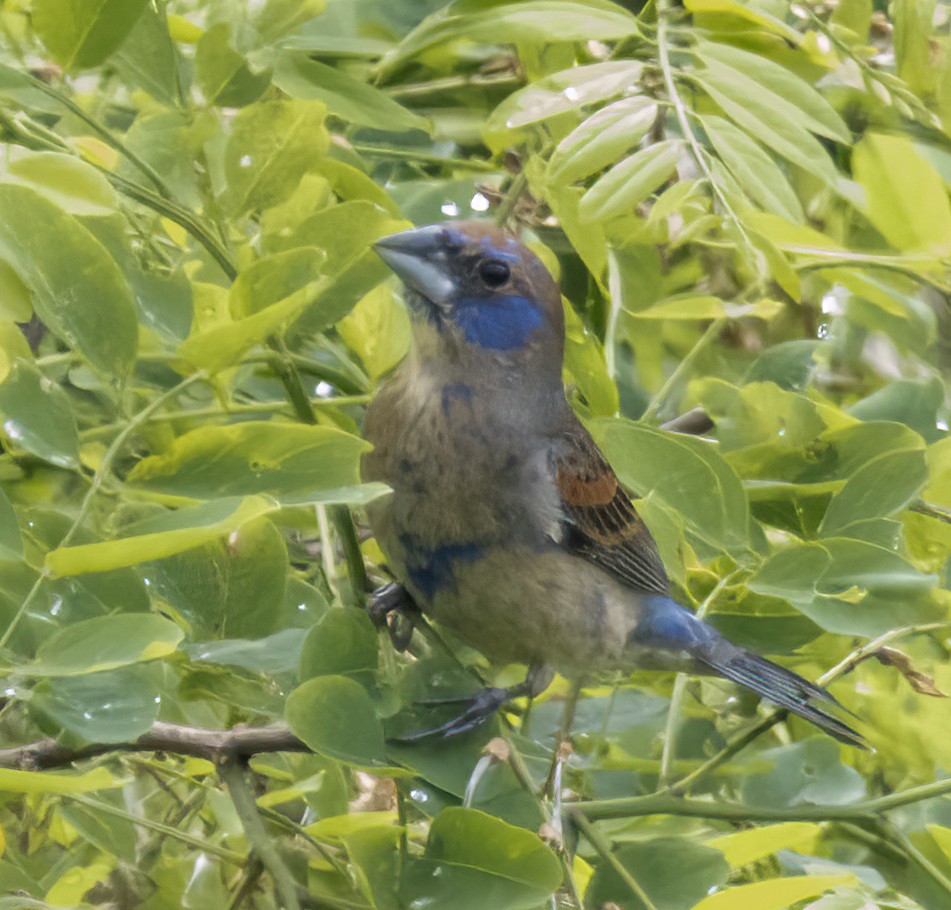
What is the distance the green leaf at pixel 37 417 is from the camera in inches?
51.1

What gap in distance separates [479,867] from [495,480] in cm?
85

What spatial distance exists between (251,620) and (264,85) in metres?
0.65

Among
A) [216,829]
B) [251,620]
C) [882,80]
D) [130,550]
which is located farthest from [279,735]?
[882,80]

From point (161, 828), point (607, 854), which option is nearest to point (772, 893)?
point (607, 854)

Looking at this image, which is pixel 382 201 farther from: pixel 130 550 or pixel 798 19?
pixel 798 19

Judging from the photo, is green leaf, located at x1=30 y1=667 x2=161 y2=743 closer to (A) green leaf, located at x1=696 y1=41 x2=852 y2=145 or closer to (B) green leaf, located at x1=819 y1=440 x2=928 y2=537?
(B) green leaf, located at x1=819 y1=440 x2=928 y2=537

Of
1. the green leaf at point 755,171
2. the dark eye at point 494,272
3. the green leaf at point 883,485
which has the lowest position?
the green leaf at point 883,485

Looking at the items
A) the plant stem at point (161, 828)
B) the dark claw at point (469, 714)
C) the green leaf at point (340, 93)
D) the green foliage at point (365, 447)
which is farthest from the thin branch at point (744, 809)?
the green leaf at point (340, 93)

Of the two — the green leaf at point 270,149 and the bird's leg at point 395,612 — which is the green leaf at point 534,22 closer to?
A: the green leaf at point 270,149

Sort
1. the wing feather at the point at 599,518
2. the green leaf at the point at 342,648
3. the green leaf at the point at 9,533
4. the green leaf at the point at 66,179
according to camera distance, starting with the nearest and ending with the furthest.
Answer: the green leaf at the point at 9,533 < the green leaf at the point at 66,179 < the green leaf at the point at 342,648 < the wing feather at the point at 599,518

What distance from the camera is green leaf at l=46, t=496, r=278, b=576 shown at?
1.12 meters

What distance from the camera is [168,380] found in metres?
2.02

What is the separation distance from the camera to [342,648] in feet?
5.04

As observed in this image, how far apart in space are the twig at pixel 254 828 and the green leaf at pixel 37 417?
34cm
